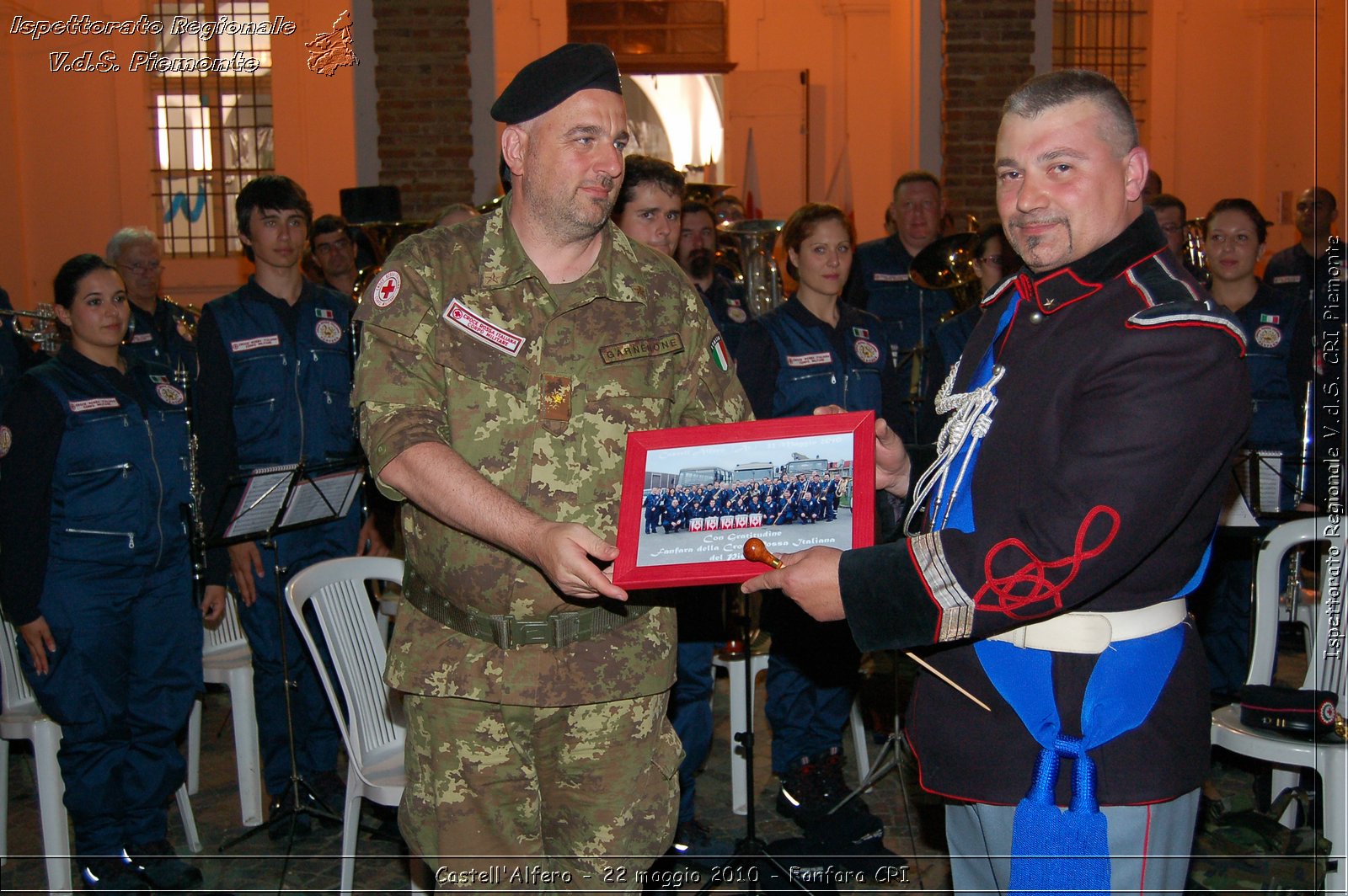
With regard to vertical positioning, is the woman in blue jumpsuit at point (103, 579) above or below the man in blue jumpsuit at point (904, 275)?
below

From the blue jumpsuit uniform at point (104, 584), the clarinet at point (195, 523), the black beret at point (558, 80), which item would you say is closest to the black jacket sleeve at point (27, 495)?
the blue jumpsuit uniform at point (104, 584)

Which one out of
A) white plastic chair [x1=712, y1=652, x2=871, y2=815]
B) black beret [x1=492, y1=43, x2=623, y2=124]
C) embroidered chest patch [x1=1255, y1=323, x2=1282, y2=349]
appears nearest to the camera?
black beret [x1=492, y1=43, x2=623, y2=124]

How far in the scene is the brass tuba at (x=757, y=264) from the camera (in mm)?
6395

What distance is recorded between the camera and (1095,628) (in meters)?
1.94

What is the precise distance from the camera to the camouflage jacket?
2338mm

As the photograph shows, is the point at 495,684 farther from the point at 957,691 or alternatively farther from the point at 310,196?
the point at 310,196

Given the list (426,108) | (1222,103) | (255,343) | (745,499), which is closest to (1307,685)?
(745,499)

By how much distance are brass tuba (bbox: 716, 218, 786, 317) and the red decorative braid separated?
4.58m

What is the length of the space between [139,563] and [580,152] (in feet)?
8.15

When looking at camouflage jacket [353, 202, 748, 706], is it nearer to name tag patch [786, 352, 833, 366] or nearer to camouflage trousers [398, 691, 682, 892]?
camouflage trousers [398, 691, 682, 892]

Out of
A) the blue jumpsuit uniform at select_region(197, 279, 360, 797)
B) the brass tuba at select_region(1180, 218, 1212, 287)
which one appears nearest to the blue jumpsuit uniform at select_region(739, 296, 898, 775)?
the blue jumpsuit uniform at select_region(197, 279, 360, 797)

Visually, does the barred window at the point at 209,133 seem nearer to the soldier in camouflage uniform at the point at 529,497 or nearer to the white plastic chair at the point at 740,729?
the white plastic chair at the point at 740,729

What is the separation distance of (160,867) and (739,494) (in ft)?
9.27

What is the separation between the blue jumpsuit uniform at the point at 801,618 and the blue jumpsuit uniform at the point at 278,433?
1641 millimetres
